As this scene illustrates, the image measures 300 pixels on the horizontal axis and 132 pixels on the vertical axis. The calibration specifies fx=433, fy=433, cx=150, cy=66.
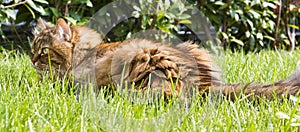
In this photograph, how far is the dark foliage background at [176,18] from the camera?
3174 mm

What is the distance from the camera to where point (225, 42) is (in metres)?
4.07

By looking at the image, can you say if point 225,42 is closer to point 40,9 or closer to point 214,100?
point 40,9

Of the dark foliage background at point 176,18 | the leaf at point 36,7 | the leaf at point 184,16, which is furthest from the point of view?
the leaf at point 184,16

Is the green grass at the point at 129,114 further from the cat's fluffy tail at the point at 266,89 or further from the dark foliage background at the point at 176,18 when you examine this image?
the dark foliage background at the point at 176,18

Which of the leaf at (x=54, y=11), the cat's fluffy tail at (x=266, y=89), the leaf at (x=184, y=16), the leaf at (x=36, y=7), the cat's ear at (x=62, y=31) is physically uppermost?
the leaf at (x=36, y=7)

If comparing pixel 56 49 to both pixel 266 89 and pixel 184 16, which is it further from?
pixel 184 16

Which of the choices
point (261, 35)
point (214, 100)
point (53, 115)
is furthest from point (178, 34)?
point (53, 115)

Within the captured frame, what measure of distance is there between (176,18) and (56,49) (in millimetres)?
1514

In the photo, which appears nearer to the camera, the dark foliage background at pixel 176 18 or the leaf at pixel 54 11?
the leaf at pixel 54 11

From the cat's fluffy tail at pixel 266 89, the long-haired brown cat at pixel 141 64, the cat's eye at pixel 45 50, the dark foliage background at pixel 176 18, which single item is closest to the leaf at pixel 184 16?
the dark foliage background at pixel 176 18

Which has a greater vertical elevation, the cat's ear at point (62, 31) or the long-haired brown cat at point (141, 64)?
the cat's ear at point (62, 31)

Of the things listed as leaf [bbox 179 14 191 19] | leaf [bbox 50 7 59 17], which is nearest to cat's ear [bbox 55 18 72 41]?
leaf [bbox 50 7 59 17]

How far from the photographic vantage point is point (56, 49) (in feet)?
6.95

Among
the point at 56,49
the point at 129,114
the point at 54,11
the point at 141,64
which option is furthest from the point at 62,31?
the point at 54,11
